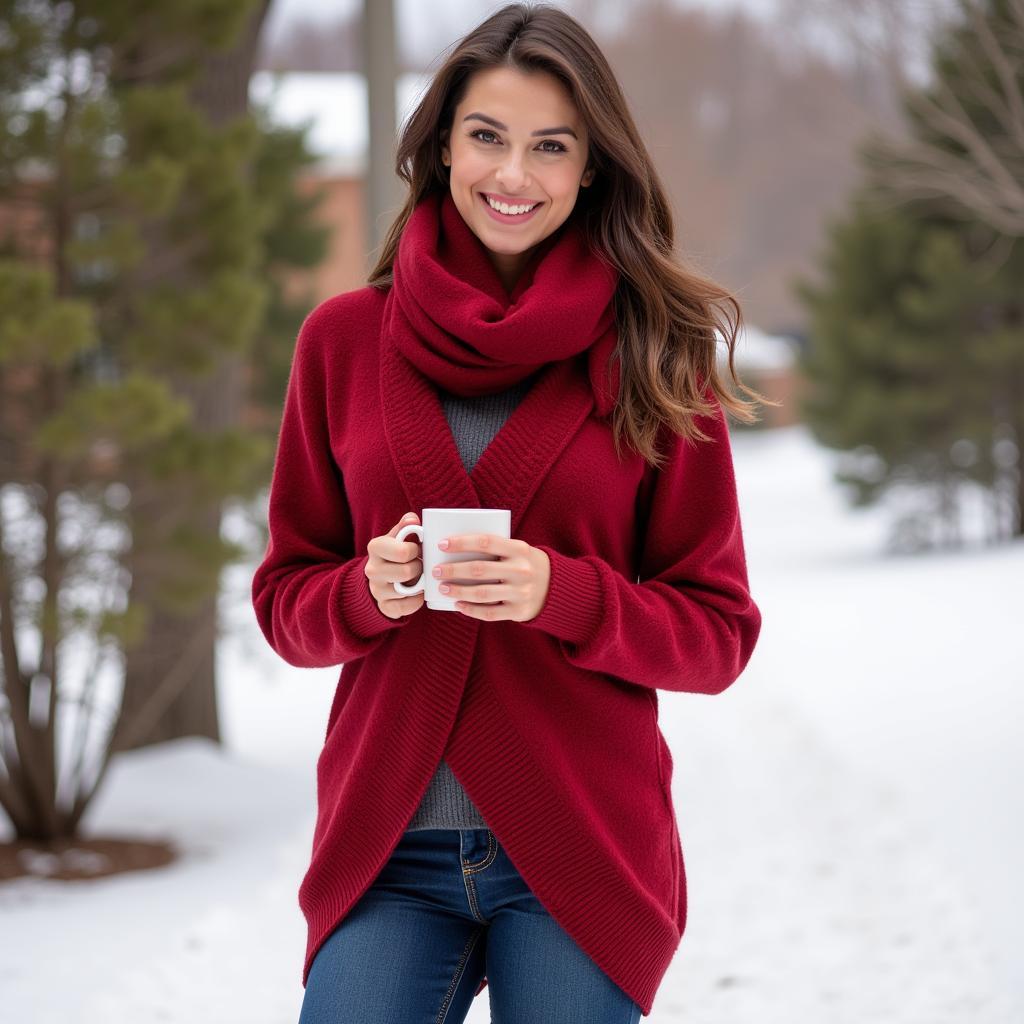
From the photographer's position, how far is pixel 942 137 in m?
13.1

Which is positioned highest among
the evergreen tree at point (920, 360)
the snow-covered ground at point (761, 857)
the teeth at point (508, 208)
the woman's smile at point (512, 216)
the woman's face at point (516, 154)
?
the woman's face at point (516, 154)

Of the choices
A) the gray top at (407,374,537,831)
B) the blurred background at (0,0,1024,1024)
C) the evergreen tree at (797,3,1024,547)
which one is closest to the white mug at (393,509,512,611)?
the gray top at (407,374,537,831)

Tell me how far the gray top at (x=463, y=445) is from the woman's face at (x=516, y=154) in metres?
0.24

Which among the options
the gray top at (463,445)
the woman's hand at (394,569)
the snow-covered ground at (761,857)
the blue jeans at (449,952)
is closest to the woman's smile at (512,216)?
the gray top at (463,445)

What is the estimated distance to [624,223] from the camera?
221 cm

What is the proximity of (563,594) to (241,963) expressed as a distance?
288 centimetres

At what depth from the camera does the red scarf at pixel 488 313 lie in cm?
202

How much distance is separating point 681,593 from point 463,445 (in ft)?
1.26

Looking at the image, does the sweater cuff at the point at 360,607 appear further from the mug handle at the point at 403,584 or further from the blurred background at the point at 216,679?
the blurred background at the point at 216,679

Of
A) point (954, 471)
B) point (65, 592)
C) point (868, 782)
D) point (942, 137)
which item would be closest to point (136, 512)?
point (65, 592)

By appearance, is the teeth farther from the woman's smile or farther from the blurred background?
the blurred background

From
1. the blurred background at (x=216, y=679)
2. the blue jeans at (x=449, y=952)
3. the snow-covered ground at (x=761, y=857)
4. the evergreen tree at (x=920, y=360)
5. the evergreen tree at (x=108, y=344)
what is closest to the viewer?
the blue jeans at (x=449, y=952)

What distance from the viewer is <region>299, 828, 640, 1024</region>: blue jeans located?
6.21 feet

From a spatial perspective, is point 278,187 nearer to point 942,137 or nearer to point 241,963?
point 241,963
